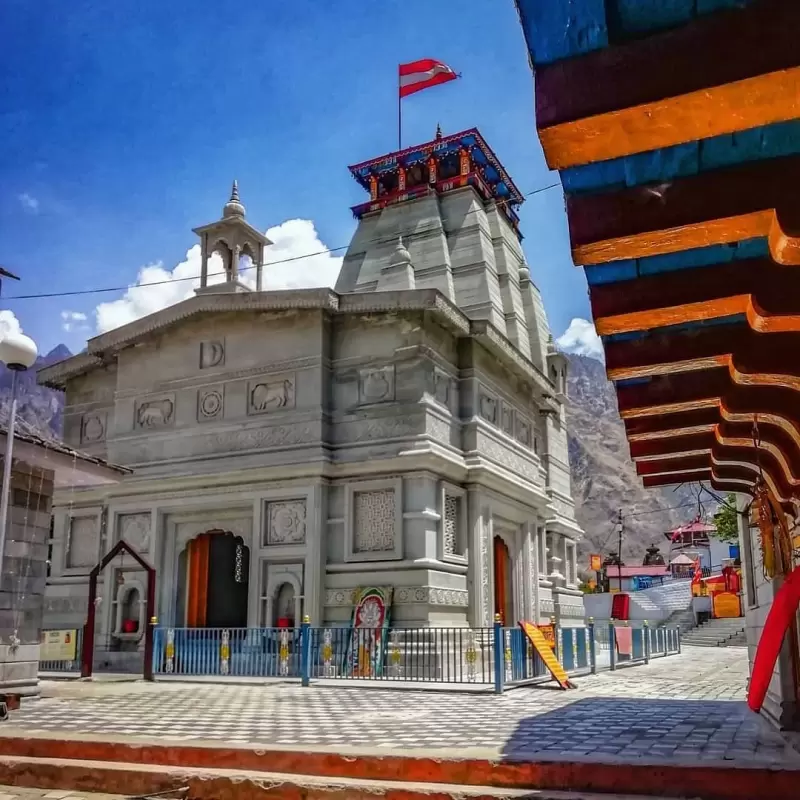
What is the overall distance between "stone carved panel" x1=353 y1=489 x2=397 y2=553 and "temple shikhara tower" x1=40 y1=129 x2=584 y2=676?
54 mm

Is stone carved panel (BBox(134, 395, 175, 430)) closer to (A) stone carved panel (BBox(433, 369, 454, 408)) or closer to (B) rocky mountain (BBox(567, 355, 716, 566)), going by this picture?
(A) stone carved panel (BBox(433, 369, 454, 408))

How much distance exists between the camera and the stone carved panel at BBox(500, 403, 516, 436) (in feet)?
74.1

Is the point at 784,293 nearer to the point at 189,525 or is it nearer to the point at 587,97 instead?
the point at 587,97

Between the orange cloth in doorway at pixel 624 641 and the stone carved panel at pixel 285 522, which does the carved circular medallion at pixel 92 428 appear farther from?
the orange cloth in doorway at pixel 624 641

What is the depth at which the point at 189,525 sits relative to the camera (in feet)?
69.0

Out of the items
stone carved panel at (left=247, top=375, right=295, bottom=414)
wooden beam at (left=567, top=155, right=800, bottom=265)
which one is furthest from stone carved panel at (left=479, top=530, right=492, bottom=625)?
wooden beam at (left=567, top=155, right=800, bottom=265)

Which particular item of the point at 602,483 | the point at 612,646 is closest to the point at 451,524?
the point at 612,646

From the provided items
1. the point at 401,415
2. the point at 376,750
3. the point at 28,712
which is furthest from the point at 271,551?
the point at 376,750

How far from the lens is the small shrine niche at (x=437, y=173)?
27.6m

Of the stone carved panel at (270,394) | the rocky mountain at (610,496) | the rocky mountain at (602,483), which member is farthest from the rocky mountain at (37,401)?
the stone carved panel at (270,394)

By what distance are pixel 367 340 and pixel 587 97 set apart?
54.8 ft

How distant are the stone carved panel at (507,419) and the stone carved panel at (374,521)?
505cm

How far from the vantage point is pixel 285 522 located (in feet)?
63.7

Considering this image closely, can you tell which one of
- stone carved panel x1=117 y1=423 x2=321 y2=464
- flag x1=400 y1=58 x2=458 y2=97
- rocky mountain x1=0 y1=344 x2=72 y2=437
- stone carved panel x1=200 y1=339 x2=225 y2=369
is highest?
rocky mountain x1=0 y1=344 x2=72 y2=437
